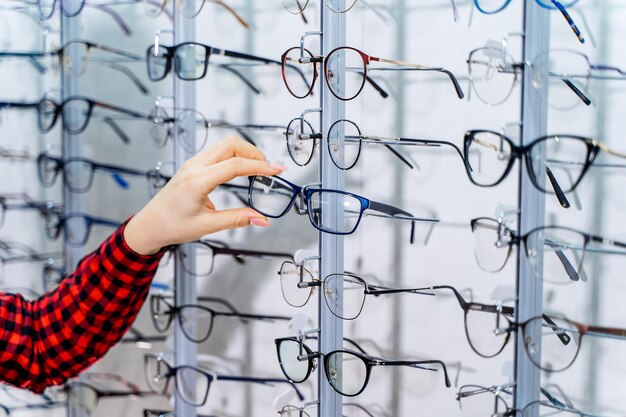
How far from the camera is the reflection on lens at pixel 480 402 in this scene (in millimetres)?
1226

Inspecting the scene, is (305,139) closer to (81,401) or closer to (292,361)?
(292,361)

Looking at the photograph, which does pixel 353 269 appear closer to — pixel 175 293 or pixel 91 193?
pixel 175 293

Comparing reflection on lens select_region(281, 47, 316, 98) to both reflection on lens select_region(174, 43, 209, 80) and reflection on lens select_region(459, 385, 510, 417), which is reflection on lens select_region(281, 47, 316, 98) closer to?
reflection on lens select_region(174, 43, 209, 80)

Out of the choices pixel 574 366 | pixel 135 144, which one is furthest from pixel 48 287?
pixel 574 366

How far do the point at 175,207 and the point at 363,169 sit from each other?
21.3 inches

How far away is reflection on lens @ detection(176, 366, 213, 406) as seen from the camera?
5.27ft

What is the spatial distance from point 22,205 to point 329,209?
44.4 inches

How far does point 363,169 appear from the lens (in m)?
1.57

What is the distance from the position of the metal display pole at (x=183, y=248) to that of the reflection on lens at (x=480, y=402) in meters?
0.59

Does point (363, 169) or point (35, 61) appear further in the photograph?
point (35, 61)

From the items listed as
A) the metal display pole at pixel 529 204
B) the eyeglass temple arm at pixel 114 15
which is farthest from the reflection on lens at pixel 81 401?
the metal display pole at pixel 529 204

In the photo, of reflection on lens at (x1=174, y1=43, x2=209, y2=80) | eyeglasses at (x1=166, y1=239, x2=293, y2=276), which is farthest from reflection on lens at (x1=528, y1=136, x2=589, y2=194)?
reflection on lens at (x1=174, y1=43, x2=209, y2=80)

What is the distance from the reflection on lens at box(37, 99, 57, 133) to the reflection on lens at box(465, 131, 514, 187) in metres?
1.07

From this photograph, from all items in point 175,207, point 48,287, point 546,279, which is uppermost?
point 175,207
